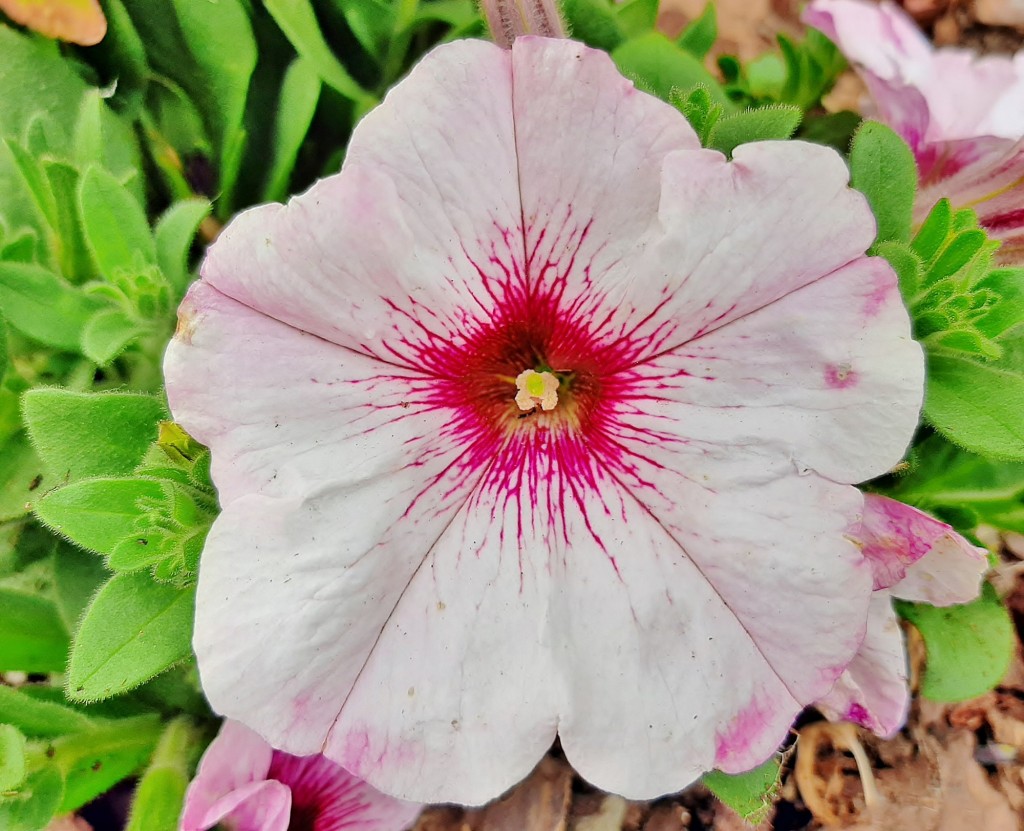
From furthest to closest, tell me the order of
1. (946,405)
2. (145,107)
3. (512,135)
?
(145,107)
(946,405)
(512,135)

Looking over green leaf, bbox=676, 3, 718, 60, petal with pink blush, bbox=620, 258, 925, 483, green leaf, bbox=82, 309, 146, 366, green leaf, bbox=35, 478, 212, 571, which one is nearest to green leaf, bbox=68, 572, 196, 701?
green leaf, bbox=35, 478, 212, 571

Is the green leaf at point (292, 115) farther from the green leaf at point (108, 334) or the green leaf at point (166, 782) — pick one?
the green leaf at point (166, 782)

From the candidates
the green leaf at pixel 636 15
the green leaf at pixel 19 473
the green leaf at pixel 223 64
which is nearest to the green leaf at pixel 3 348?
the green leaf at pixel 19 473

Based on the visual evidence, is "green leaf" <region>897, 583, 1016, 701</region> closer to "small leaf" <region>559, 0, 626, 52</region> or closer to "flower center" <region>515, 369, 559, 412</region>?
"flower center" <region>515, 369, 559, 412</region>

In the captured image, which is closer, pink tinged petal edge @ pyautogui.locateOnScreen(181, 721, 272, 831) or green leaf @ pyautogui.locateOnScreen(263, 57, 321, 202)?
pink tinged petal edge @ pyautogui.locateOnScreen(181, 721, 272, 831)

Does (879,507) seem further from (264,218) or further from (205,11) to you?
(205,11)

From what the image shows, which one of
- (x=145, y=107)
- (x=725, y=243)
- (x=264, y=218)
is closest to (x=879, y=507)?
(x=725, y=243)

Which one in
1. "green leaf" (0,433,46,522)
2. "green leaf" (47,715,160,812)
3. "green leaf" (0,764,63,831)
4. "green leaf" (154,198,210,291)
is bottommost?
"green leaf" (47,715,160,812)
